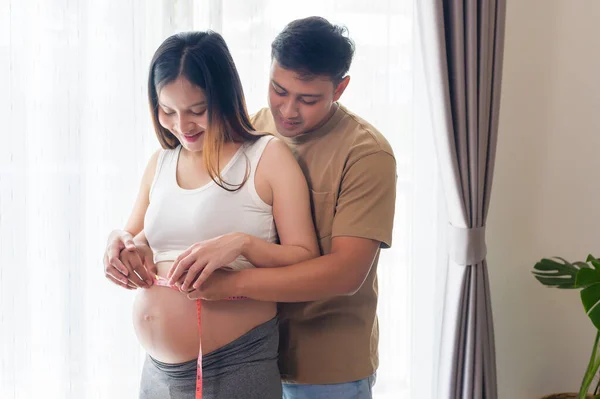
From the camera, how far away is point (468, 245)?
213cm

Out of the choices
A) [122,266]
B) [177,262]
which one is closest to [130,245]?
[122,266]

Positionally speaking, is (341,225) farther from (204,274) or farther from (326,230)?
(204,274)

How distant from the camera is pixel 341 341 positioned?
158cm

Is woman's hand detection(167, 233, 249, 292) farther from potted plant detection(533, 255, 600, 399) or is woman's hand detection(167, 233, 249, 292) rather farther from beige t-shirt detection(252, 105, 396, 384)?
potted plant detection(533, 255, 600, 399)

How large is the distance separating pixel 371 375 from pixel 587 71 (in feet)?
4.57

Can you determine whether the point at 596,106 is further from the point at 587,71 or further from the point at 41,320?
the point at 41,320

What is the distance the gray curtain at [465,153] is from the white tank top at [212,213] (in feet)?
2.61

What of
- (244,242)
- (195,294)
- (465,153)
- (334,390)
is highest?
(465,153)

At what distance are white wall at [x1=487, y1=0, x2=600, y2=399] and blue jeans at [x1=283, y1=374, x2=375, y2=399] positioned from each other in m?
0.96

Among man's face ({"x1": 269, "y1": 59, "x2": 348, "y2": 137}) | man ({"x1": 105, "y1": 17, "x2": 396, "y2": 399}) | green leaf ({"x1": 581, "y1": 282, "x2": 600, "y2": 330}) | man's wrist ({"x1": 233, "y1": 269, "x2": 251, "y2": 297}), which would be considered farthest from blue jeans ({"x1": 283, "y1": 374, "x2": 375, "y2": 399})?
green leaf ({"x1": 581, "y1": 282, "x2": 600, "y2": 330})

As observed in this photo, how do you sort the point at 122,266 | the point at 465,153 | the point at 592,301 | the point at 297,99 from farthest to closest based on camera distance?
the point at 465,153
the point at 592,301
the point at 297,99
the point at 122,266

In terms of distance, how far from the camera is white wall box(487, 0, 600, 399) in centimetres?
236

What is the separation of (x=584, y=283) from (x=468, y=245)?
356mm

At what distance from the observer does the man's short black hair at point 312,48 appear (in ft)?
4.81
